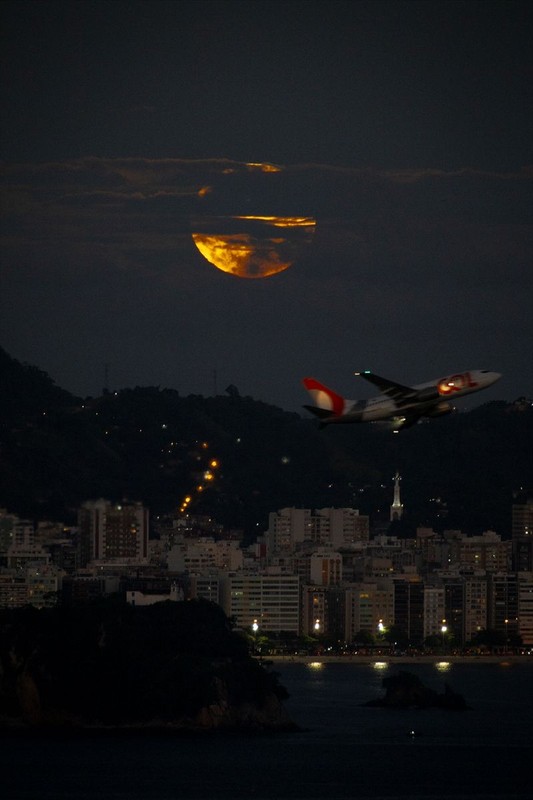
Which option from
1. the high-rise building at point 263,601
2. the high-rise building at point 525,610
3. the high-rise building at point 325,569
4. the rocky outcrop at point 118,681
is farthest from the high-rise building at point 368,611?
the rocky outcrop at point 118,681

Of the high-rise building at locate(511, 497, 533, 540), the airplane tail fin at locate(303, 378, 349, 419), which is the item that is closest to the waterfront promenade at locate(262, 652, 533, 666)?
the high-rise building at locate(511, 497, 533, 540)

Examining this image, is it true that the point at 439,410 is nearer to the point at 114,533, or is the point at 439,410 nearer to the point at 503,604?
the point at 503,604

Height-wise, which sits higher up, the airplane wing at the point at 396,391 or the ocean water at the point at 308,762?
the airplane wing at the point at 396,391

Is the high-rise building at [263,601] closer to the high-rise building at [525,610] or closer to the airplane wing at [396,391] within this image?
the high-rise building at [525,610]

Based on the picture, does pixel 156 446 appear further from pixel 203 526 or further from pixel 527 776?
pixel 527 776

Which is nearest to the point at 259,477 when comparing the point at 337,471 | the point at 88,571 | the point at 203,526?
the point at 337,471

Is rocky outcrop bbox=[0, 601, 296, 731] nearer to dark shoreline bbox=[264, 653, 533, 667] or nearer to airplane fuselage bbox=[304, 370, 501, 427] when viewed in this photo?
airplane fuselage bbox=[304, 370, 501, 427]

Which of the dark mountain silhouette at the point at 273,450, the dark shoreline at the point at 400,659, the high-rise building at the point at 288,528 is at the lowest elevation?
the dark shoreline at the point at 400,659
